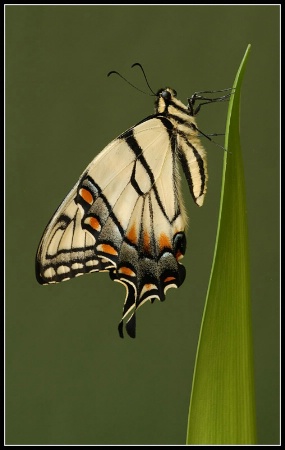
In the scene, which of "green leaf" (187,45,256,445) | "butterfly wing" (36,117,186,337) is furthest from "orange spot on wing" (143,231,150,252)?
"green leaf" (187,45,256,445)

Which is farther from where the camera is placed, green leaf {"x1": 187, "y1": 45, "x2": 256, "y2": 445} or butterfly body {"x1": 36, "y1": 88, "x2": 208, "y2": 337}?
butterfly body {"x1": 36, "y1": 88, "x2": 208, "y2": 337}

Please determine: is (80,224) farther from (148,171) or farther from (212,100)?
(212,100)

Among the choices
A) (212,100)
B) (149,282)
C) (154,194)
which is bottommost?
(149,282)

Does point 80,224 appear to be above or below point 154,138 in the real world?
below

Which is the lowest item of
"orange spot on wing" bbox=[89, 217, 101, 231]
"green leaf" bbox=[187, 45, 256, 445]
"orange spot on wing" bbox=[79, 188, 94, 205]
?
"green leaf" bbox=[187, 45, 256, 445]

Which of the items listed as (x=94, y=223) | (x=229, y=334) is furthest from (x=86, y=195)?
(x=229, y=334)

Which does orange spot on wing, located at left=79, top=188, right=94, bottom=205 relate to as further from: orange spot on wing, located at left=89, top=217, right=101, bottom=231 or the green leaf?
the green leaf

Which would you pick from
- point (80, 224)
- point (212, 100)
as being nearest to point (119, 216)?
point (80, 224)
